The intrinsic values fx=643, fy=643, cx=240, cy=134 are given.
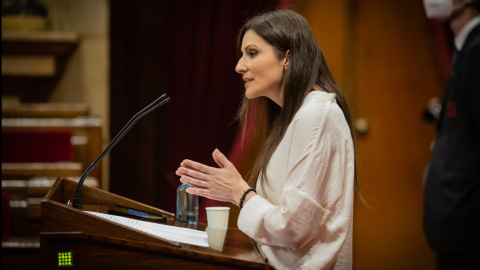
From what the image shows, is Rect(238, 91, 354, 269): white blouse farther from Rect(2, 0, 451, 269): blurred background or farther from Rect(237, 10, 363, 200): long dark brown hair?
Rect(2, 0, 451, 269): blurred background

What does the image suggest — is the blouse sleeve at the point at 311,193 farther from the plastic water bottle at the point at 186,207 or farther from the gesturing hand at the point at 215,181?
the plastic water bottle at the point at 186,207

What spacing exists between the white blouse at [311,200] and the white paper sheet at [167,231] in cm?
13

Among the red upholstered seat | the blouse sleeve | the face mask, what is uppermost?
the face mask

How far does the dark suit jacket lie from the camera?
1.52 meters

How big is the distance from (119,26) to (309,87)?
2307 mm

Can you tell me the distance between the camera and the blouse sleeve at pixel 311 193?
157 centimetres

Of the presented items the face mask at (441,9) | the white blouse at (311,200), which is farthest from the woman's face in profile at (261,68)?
the face mask at (441,9)

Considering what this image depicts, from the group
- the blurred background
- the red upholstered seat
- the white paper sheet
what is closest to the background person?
the white paper sheet

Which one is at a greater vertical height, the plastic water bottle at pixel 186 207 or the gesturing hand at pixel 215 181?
the gesturing hand at pixel 215 181

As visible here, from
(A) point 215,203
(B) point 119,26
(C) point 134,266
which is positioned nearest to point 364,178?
(A) point 215,203

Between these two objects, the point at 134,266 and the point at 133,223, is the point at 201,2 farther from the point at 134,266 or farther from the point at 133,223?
the point at 134,266

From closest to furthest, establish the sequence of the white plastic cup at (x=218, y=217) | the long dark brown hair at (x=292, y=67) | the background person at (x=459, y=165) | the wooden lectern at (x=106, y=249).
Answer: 1. the wooden lectern at (x=106, y=249)
2. the background person at (x=459, y=165)
3. the long dark brown hair at (x=292, y=67)
4. the white plastic cup at (x=218, y=217)

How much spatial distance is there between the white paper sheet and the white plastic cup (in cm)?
18

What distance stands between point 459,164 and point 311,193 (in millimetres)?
360
